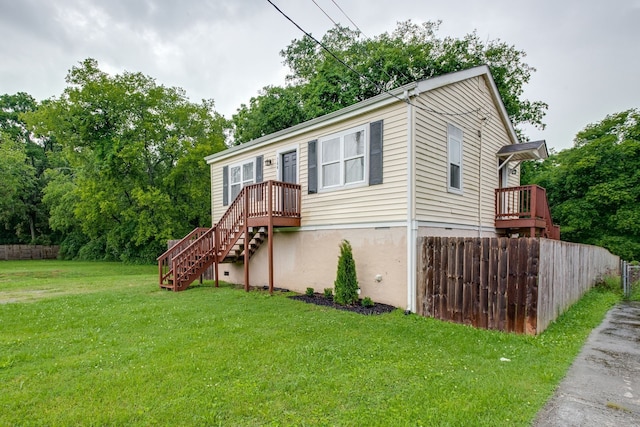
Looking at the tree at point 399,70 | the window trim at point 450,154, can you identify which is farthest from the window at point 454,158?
the tree at point 399,70

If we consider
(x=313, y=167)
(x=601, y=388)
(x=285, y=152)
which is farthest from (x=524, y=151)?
(x=601, y=388)

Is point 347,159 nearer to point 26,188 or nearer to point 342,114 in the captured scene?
point 342,114

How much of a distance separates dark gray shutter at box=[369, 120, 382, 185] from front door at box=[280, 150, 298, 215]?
2543 mm

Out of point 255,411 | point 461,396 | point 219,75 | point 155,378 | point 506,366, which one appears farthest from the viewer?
point 219,75

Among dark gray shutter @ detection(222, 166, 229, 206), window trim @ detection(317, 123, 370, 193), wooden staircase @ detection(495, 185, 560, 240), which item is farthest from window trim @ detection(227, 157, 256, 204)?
wooden staircase @ detection(495, 185, 560, 240)

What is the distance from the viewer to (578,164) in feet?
63.0

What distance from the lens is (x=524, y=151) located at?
1018 centimetres

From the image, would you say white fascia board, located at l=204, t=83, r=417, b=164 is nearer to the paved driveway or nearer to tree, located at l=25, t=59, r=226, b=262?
the paved driveway

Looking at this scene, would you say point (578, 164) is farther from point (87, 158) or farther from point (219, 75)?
point (87, 158)

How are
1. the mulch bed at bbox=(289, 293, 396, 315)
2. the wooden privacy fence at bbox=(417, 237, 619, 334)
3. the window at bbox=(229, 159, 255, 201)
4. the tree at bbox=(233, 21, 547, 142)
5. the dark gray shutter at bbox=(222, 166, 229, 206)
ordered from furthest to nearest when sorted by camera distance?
the tree at bbox=(233, 21, 547, 142), the dark gray shutter at bbox=(222, 166, 229, 206), the window at bbox=(229, 159, 255, 201), the mulch bed at bbox=(289, 293, 396, 315), the wooden privacy fence at bbox=(417, 237, 619, 334)

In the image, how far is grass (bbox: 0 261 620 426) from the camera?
10.1ft

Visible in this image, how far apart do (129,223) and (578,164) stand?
27.9 metres

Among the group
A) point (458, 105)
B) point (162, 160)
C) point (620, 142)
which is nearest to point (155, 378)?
point (458, 105)

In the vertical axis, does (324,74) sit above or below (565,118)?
above
